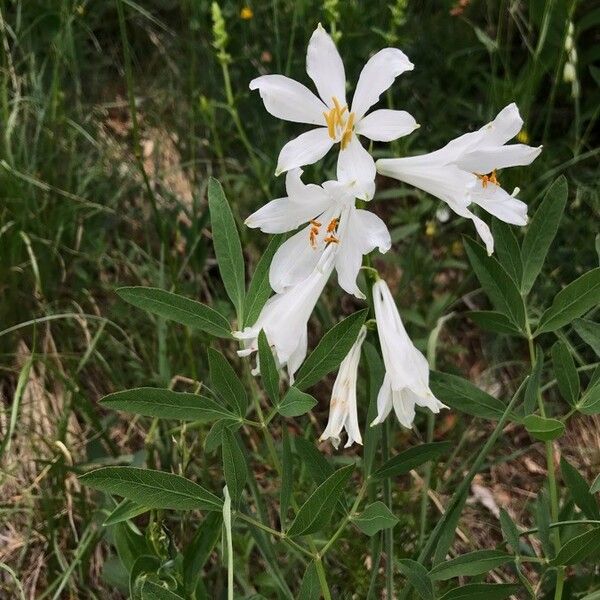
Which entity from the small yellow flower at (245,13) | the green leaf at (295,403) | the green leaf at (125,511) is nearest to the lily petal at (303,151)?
the green leaf at (295,403)

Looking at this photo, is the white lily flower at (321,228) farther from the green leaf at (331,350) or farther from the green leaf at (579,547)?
the green leaf at (579,547)

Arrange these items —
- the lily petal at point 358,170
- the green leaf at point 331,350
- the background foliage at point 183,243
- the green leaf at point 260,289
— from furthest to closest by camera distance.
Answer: the background foliage at point 183,243 < the green leaf at point 260,289 < the green leaf at point 331,350 < the lily petal at point 358,170

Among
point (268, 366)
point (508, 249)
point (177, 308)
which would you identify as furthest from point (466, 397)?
point (177, 308)

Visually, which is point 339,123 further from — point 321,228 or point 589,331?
point 589,331

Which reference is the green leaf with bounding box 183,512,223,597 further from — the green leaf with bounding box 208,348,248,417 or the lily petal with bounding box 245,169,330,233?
the lily petal with bounding box 245,169,330,233

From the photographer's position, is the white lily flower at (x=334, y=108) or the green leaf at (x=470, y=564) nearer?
the white lily flower at (x=334, y=108)

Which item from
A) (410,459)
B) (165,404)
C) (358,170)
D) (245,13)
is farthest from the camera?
(245,13)

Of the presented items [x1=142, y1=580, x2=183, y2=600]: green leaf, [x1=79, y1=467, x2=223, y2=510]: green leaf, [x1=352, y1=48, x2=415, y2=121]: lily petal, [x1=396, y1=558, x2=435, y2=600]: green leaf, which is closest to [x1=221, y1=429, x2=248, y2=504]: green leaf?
[x1=79, y1=467, x2=223, y2=510]: green leaf
